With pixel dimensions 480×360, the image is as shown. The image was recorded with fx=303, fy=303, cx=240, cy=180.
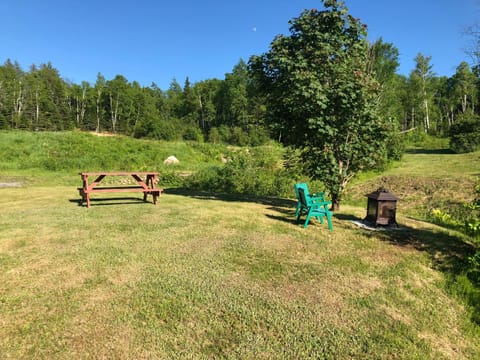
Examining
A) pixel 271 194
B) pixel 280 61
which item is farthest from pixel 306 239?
pixel 271 194

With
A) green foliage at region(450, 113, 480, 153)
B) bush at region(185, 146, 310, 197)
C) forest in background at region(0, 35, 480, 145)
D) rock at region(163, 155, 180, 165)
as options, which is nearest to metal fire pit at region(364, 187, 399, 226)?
bush at region(185, 146, 310, 197)

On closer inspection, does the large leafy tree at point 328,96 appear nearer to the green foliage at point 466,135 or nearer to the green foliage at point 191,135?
the green foliage at point 466,135

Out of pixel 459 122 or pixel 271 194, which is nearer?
pixel 271 194

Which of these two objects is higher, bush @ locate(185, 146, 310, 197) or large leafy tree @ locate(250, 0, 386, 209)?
large leafy tree @ locate(250, 0, 386, 209)

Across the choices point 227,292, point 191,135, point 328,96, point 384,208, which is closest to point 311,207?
point 384,208

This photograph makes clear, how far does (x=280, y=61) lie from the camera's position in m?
7.95

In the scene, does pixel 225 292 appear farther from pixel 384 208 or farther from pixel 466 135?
pixel 466 135

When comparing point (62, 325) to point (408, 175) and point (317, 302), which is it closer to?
point (317, 302)

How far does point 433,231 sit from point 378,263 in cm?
275

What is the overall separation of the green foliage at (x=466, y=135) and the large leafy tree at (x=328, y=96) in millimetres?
15999

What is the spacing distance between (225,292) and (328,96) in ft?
17.1

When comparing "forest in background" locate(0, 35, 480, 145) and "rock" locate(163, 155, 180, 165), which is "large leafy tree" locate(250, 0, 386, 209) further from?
"forest in background" locate(0, 35, 480, 145)

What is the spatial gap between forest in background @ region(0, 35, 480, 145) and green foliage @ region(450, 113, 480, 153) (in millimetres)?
21627

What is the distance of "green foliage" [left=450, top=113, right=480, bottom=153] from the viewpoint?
1934cm
